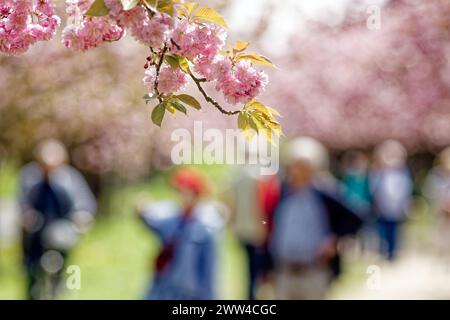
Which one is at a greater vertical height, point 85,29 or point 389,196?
point 389,196

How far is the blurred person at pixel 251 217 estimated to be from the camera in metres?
8.83

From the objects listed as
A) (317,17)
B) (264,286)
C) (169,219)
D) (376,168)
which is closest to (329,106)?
(317,17)

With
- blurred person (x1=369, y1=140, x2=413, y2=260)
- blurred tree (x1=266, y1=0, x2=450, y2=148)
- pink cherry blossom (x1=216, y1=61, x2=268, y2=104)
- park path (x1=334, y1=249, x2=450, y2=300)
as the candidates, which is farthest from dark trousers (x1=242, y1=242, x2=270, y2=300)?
pink cherry blossom (x1=216, y1=61, x2=268, y2=104)

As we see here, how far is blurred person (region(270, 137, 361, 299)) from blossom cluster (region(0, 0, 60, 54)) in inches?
199

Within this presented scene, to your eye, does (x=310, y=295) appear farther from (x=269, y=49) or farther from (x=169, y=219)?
(x=269, y=49)

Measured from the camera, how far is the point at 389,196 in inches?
505

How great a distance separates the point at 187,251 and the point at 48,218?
2397 mm

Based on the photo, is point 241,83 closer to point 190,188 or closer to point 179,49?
point 179,49

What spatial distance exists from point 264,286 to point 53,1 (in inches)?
250

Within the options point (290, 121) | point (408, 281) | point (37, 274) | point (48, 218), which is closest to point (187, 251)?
point (48, 218)

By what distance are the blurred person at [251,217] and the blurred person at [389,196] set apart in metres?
3.89

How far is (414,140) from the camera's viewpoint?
2423 cm

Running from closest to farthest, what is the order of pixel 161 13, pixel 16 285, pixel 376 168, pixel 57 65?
pixel 161 13 < pixel 57 65 < pixel 16 285 < pixel 376 168

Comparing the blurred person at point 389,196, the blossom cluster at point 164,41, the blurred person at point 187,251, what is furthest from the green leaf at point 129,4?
the blurred person at point 389,196
